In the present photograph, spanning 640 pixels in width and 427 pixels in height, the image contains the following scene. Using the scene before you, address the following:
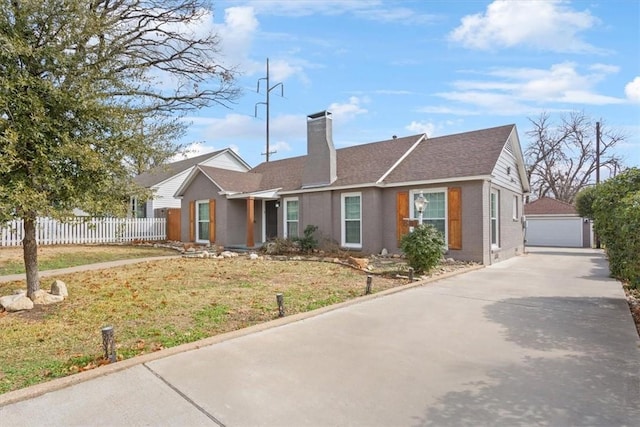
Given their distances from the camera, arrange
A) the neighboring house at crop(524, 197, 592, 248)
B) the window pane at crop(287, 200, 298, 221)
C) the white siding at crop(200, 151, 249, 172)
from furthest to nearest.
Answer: the white siding at crop(200, 151, 249, 172) < the neighboring house at crop(524, 197, 592, 248) < the window pane at crop(287, 200, 298, 221)

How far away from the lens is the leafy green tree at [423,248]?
30.9 feet

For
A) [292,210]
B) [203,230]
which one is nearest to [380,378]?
[292,210]

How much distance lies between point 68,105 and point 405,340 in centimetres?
609

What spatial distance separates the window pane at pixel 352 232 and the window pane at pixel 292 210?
2.86m

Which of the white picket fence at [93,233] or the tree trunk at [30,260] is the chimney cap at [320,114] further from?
the tree trunk at [30,260]

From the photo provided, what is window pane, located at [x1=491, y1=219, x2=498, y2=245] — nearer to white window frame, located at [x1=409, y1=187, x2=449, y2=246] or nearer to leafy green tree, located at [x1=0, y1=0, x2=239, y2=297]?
white window frame, located at [x1=409, y1=187, x2=449, y2=246]

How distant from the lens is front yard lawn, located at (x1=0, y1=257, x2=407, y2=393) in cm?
418

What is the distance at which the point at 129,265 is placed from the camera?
11.6 metres

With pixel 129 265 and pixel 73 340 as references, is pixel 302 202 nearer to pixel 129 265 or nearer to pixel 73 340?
pixel 129 265

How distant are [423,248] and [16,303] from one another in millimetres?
8296

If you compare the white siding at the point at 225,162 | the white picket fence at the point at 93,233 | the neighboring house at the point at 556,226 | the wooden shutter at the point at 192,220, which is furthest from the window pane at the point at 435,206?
the white siding at the point at 225,162

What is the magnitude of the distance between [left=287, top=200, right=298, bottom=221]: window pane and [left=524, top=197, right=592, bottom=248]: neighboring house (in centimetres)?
1839

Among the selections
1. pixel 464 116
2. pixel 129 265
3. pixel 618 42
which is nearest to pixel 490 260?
pixel 618 42

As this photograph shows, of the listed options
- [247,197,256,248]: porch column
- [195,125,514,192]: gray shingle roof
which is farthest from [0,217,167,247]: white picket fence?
[195,125,514,192]: gray shingle roof
